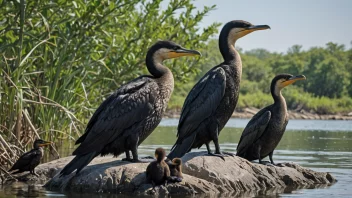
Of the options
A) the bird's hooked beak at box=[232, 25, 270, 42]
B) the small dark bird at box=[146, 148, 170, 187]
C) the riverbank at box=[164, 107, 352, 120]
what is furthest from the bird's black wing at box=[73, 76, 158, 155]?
the riverbank at box=[164, 107, 352, 120]

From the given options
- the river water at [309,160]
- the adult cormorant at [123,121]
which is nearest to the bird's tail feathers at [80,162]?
the adult cormorant at [123,121]

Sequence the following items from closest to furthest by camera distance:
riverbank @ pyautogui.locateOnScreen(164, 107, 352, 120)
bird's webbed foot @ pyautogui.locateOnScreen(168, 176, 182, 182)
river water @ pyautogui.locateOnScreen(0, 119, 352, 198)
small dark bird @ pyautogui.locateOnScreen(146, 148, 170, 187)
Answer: small dark bird @ pyautogui.locateOnScreen(146, 148, 170, 187) < bird's webbed foot @ pyautogui.locateOnScreen(168, 176, 182, 182) < river water @ pyautogui.locateOnScreen(0, 119, 352, 198) < riverbank @ pyautogui.locateOnScreen(164, 107, 352, 120)

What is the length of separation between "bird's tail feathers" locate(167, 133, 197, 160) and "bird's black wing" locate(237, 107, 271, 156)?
136cm

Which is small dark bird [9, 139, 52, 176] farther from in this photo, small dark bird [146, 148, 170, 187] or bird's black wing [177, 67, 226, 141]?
small dark bird [146, 148, 170, 187]

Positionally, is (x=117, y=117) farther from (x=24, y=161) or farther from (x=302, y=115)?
(x=302, y=115)

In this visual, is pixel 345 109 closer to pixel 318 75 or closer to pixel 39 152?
pixel 318 75

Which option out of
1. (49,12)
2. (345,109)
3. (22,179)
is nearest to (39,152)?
(22,179)

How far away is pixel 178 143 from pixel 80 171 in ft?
4.72

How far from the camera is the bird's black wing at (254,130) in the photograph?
1259 cm

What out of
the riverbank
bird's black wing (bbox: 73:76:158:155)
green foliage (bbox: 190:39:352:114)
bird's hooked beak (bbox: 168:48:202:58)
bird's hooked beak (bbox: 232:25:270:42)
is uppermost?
bird's hooked beak (bbox: 232:25:270:42)

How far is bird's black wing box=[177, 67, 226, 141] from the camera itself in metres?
11.4

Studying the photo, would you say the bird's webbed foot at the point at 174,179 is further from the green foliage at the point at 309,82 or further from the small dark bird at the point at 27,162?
the green foliage at the point at 309,82

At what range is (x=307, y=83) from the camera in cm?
6606

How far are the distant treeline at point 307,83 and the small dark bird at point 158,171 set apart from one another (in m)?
37.6
